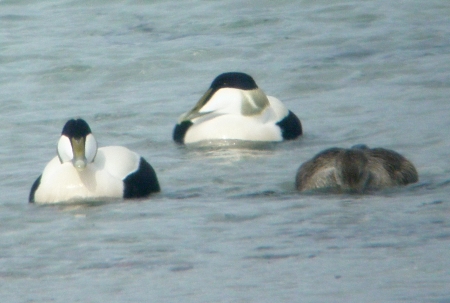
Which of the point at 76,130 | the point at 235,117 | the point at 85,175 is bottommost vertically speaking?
the point at 235,117

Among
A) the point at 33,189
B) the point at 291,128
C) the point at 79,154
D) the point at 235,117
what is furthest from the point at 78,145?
the point at 235,117

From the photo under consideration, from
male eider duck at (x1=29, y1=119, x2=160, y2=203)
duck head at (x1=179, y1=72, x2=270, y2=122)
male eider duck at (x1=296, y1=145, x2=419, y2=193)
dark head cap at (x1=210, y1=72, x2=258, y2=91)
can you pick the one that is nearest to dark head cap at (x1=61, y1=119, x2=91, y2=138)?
male eider duck at (x1=29, y1=119, x2=160, y2=203)

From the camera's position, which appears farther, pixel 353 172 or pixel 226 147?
pixel 226 147

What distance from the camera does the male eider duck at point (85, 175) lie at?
8.30 meters

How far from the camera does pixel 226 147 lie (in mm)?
10625

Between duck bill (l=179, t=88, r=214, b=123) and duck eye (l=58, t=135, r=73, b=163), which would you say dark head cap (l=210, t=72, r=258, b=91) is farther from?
duck eye (l=58, t=135, r=73, b=163)

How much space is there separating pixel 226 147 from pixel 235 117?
21.7 inches

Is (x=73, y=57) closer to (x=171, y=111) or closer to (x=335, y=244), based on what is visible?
(x=171, y=111)

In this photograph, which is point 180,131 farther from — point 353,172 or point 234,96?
point 353,172

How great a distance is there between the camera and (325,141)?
34.4 ft

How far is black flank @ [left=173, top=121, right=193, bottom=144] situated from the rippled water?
0.09 m

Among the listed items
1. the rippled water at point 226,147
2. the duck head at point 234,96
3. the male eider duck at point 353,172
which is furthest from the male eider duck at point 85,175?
the duck head at point 234,96

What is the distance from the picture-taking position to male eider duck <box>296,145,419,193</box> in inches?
325

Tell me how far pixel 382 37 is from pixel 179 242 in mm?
8702
